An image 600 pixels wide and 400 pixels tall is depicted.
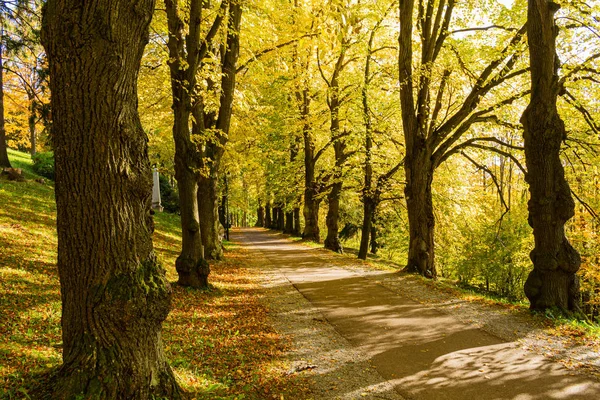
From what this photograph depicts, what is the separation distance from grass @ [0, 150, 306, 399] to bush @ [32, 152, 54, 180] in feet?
32.2

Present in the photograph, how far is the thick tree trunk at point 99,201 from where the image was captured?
344cm

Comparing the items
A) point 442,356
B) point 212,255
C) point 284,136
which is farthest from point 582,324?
point 284,136

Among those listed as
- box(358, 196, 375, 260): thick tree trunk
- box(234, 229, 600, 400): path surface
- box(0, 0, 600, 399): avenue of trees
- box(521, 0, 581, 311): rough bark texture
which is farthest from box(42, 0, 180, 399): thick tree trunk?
box(358, 196, 375, 260): thick tree trunk

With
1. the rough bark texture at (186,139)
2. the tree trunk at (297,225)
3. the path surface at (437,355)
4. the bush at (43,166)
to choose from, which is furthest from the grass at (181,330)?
the tree trunk at (297,225)

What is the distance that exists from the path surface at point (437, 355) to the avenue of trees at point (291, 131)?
254 cm

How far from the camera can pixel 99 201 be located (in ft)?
11.6

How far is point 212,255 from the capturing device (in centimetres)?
1539

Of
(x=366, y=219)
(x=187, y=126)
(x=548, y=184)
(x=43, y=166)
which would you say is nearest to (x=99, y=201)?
(x=187, y=126)

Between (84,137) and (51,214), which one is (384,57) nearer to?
(51,214)

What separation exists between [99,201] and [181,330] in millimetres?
4308

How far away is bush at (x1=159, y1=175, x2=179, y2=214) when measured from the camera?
101 feet

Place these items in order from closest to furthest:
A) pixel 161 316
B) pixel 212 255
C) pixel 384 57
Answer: pixel 161 316, pixel 212 255, pixel 384 57

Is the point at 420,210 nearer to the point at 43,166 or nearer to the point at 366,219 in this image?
the point at 366,219

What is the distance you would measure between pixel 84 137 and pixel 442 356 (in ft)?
17.5
